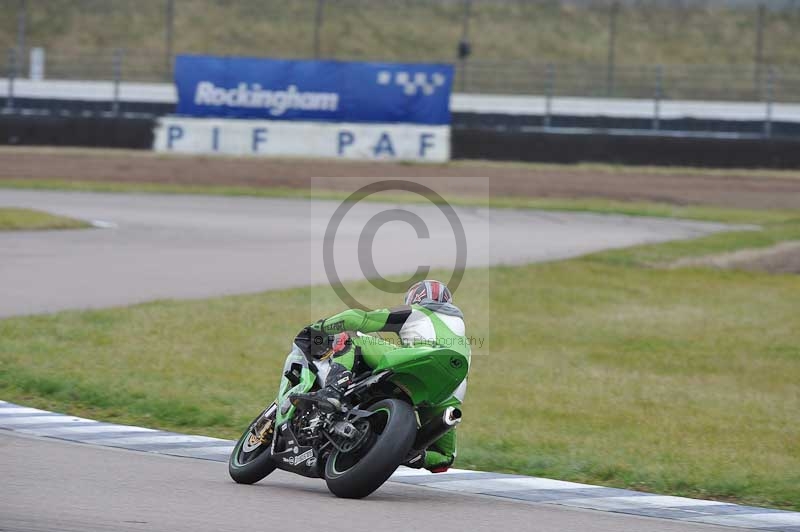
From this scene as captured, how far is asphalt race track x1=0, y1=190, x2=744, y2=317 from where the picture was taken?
14820mm

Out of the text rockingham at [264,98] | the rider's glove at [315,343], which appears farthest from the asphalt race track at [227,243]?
the rider's glove at [315,343]

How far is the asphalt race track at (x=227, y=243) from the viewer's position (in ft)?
48.6

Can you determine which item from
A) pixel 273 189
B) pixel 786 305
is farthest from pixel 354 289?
pixel 273 189

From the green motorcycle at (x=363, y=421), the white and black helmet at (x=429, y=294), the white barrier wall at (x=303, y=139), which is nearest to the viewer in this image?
the green motorcycle at (x=363, y=421)

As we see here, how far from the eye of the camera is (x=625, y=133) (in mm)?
31969

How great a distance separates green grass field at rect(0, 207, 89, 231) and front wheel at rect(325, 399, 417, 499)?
14659mm

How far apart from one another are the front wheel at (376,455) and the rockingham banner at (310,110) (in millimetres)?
26278

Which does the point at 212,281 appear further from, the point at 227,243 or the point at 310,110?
the point at 310,110

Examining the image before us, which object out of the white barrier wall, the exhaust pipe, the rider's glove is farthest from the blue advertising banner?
the exhaust pipe

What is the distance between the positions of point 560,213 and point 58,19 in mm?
35212

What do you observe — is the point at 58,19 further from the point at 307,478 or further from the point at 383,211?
the point at 307,478

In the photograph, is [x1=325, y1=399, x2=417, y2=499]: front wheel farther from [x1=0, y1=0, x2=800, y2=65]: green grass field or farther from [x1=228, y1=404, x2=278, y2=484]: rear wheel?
[x1=0, y1=0, x2=800, y2=65]: green grass field

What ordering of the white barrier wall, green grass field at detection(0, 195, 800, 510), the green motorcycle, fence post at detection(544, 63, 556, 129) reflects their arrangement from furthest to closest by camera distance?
fence post at detection(544, 63, 556, 129) < the white barrier wall < green grass field at detection(0, 195, 800, 510) < the green motorcycle

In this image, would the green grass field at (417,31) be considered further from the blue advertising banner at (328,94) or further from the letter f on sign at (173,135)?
→ the letter f on sign at (173,135)
